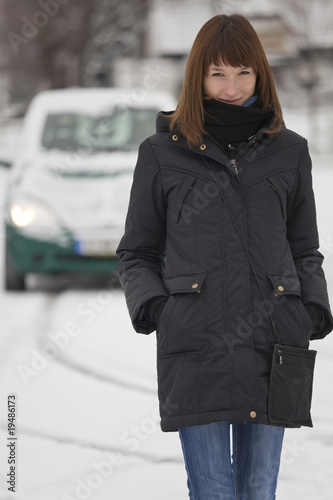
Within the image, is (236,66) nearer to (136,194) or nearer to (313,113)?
(136,194)

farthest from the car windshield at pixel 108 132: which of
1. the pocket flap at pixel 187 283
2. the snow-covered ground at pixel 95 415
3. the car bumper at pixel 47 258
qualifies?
the pocket flap at pixel 187 283

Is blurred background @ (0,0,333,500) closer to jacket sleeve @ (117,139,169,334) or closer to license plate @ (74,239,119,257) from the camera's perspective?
license plate @ (74,239,119,257)

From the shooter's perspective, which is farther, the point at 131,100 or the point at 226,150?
the point at 131,100

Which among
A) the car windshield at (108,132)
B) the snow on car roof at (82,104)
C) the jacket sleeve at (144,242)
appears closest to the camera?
the jacket sleeve at (144,242)

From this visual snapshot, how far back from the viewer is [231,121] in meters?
2.45

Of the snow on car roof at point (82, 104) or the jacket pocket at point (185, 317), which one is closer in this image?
the jacket pocket at point (185, 317)

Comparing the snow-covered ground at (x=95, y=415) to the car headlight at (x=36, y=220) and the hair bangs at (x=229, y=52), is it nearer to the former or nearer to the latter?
the car headlight at (x=36, y=220)

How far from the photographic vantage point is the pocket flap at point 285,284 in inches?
94.3

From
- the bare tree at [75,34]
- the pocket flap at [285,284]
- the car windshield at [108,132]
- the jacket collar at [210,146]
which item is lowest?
the pocket flap at [285,284]

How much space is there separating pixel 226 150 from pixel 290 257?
1.06 feet

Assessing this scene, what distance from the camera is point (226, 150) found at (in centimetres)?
248

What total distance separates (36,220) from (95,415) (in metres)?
3.43

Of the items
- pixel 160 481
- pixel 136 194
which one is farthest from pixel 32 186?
pixel 136 194

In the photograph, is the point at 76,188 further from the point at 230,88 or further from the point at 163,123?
the point at 230,88
